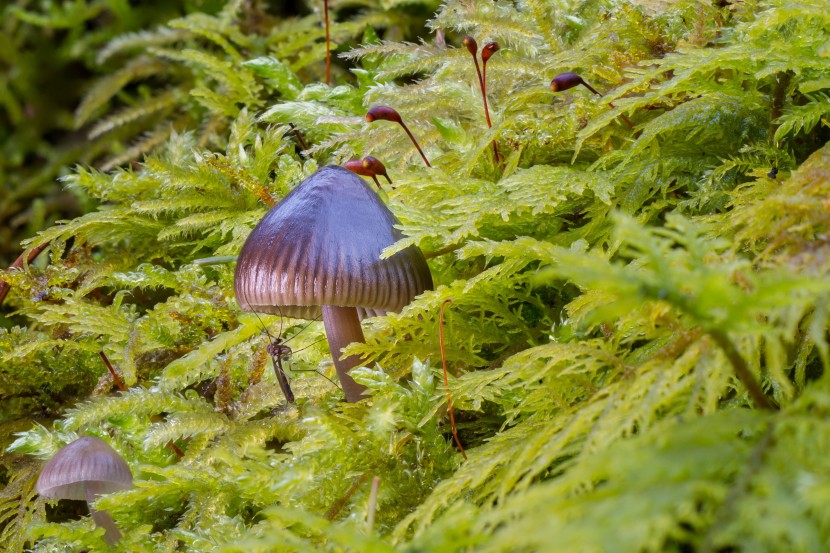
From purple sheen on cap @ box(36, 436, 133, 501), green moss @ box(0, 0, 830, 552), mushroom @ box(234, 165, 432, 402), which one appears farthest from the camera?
purple sheen on cap @ box(36, 436, 133, 501)

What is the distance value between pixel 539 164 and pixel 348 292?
52cm

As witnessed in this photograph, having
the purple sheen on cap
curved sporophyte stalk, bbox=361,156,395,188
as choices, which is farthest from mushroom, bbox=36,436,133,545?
curved sporophyte stalk, bbox=361,156,395,188

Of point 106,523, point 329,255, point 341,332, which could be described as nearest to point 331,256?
point 329,255

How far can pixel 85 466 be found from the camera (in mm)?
1355

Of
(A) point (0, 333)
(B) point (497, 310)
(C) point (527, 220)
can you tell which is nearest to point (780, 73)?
(C) point (527, 220)

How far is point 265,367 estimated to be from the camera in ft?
5.08

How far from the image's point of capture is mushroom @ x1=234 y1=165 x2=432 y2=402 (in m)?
1.24

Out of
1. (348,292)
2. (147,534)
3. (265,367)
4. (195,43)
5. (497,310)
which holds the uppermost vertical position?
(195,43)

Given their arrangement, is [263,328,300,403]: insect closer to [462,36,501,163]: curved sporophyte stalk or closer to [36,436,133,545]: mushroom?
[36,436,133,545]: mushroom

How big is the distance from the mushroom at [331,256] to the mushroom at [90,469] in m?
0.42

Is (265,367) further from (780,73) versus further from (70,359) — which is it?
(780,73)

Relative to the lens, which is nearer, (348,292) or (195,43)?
(348,292)

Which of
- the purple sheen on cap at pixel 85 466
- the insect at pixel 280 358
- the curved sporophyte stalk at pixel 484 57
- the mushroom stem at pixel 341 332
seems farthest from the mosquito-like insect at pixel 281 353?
the curved sporophyte stalk at pixel 484 57

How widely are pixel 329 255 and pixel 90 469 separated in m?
0.63
